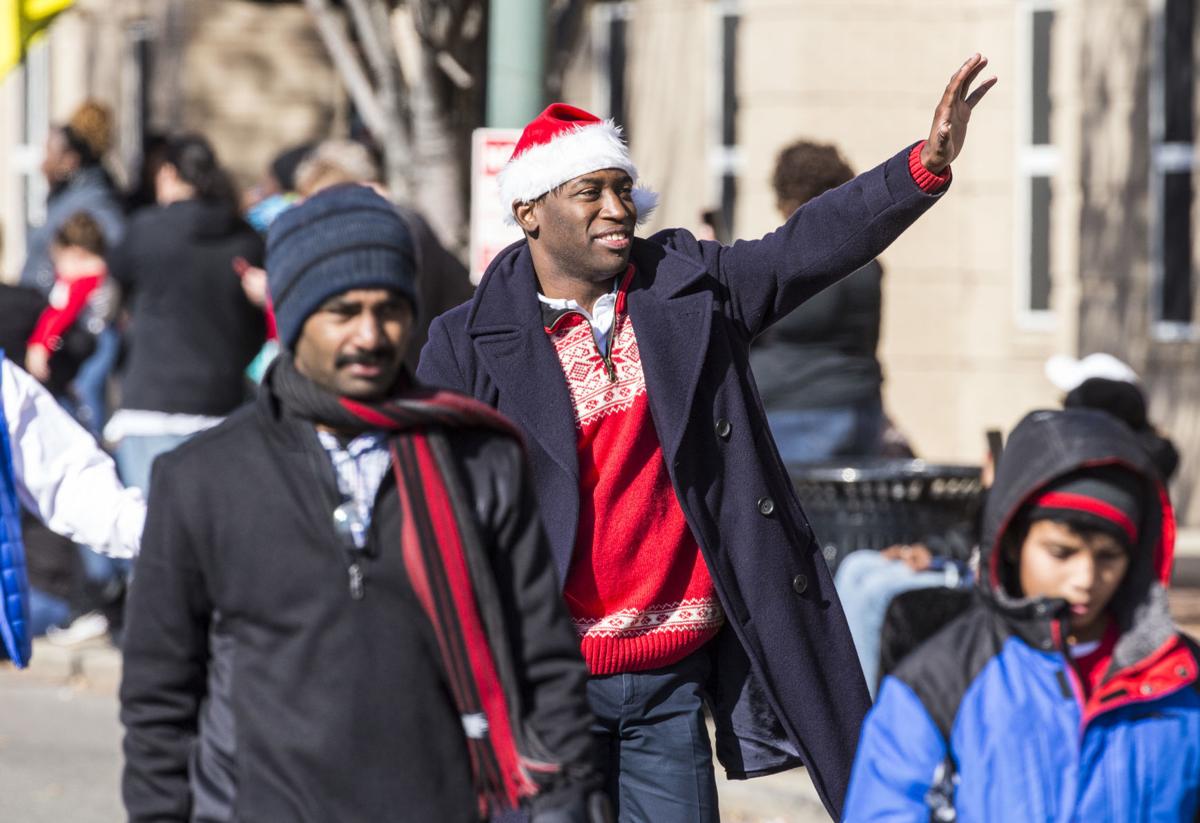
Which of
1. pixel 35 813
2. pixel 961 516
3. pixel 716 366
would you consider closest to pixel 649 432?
pixel 716 366

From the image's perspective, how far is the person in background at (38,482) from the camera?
4555 millimetres

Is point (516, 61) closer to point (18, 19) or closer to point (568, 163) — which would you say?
point (568, 163)

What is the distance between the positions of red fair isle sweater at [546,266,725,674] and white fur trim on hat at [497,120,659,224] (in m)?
0.27

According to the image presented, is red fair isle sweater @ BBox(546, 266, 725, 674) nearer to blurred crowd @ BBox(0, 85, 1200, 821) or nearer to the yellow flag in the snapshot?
blurred crowd @ BBox(0, 85, 1200, 821)

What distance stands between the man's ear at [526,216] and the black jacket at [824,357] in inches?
120

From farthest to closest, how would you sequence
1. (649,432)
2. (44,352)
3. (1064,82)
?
(1064,82), (44,352), (649,432)

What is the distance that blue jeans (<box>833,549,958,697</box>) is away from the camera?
23.9ft

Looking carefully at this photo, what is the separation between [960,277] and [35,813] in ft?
25.2

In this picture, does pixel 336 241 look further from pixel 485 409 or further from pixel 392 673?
pixel 392 673

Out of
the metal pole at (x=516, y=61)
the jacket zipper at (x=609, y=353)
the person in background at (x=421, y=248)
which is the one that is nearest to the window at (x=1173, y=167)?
the metal pole at (x=516, y=61)

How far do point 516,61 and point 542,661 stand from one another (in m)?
4.44

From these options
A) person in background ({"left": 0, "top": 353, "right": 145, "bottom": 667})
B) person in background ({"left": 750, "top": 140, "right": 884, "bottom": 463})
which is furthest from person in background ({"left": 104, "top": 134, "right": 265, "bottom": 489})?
person in background ({"left": 0, "top": 353, "right": 145, "bottom": 667})

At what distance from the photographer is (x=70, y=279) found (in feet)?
34.5

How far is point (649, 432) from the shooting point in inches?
175
